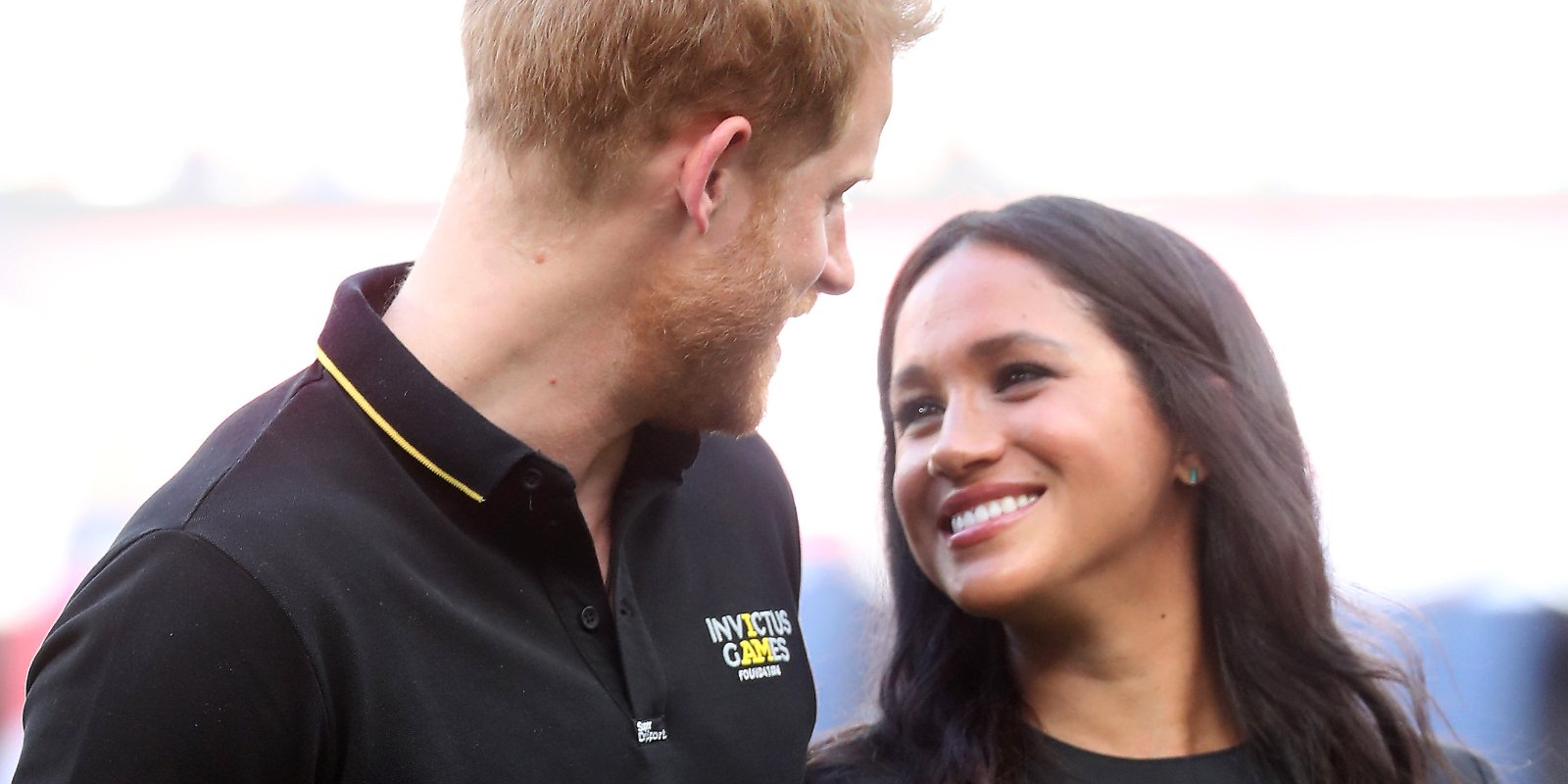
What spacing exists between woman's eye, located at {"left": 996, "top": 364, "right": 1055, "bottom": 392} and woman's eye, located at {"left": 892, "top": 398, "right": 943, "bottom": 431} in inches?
4.7

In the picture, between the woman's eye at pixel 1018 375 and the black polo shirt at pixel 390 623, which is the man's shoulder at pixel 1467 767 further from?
the black polo shirt at pixel 390 623

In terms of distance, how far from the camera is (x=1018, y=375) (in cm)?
208

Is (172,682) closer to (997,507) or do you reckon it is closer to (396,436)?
(396,436)

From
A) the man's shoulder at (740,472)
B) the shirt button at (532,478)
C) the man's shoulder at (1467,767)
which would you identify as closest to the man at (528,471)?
the shirt button at (532,478)

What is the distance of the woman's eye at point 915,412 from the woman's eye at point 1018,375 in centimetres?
12

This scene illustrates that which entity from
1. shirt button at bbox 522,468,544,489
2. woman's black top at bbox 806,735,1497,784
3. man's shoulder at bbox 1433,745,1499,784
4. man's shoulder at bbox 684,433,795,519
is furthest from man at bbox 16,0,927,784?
man's shoulder at bbox 1433,745,1499,784

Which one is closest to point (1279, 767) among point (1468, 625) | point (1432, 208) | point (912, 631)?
point (912, 631)

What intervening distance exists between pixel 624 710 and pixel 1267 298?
4484 mm

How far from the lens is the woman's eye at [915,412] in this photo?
2184 mm

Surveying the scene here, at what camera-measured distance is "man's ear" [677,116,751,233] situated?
1.65 meters

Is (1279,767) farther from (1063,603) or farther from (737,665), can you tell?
(737,665)

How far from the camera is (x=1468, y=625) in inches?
166

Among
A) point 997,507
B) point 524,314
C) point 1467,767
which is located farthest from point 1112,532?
point 524,314

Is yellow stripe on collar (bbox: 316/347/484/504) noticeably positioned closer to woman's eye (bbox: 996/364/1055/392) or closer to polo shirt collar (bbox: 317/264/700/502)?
polo shirt collar (bbox: 317/264/700/502)
